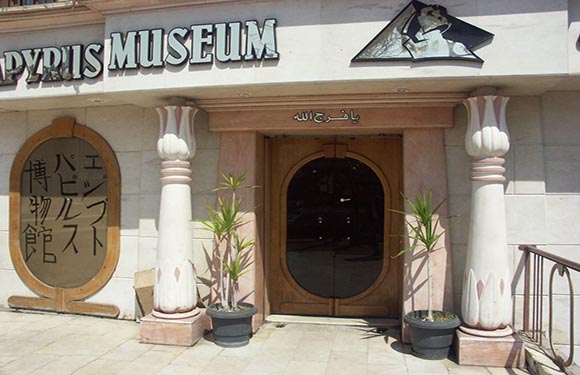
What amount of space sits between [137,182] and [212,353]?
2384 millimetres

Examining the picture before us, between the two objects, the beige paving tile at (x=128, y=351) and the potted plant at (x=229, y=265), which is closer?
the beige paving tile at (x=128, y=351)

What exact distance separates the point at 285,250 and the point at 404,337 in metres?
1.82

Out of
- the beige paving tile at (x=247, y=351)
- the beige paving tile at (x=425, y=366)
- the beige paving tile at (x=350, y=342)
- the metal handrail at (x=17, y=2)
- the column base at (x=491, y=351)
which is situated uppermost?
the metal handrail at (x=17, y=2)

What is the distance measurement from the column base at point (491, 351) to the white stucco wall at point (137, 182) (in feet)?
9.52

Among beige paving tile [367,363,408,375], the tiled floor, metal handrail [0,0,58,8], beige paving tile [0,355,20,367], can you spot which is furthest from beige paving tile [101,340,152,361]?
metal handrail [0,0,58,8]

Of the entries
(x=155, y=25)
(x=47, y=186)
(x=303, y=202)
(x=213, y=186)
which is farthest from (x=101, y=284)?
(x=155, y=25)

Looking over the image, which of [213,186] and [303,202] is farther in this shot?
[303,202]

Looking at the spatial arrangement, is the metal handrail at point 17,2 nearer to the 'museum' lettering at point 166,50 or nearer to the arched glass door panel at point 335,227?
the 'museum' lettering at point 166,50

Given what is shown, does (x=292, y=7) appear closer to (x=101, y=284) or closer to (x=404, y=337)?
(x=404, y=337)

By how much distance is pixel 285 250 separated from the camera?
6.22m

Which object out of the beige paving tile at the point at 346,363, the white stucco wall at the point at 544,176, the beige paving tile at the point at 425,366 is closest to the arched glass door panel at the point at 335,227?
the beige paving tile at the point at 346,363

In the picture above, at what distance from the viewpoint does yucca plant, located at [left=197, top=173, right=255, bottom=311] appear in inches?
206

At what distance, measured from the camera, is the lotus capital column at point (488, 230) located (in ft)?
15.3

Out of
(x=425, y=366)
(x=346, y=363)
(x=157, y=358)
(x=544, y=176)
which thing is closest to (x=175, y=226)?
(x=157, y=358)
